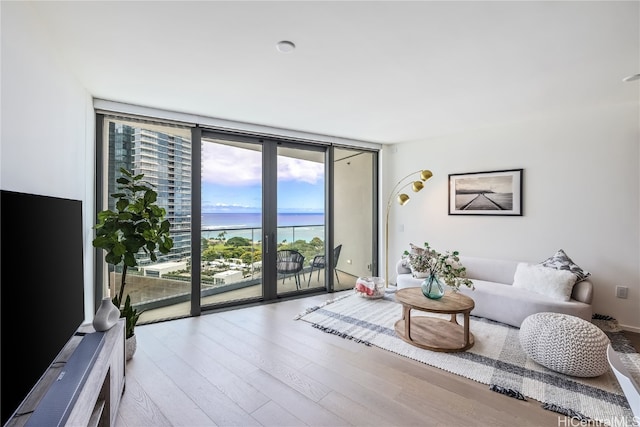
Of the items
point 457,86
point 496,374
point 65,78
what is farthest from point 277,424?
point 457,86

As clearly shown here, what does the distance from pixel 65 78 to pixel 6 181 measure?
4.24 feet

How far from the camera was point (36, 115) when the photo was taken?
1691 mm

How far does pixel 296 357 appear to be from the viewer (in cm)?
261

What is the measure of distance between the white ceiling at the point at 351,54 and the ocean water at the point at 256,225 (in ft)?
4.46

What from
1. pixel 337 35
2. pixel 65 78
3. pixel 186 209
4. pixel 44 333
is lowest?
pixel 44 333

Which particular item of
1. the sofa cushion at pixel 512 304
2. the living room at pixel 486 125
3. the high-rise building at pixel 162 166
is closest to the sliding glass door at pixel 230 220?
the high-rise building at pixel 162 166

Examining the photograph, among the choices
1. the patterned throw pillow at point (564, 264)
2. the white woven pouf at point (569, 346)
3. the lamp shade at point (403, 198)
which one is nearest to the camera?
the white woven pouf at point (569, 346)

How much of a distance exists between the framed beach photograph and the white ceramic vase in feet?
14.3

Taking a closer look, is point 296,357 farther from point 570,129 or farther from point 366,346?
point 570,129

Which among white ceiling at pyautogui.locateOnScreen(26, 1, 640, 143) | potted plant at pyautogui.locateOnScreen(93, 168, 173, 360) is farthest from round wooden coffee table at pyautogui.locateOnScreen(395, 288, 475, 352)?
potted plant at pyautogui.locateOnScreen(93, 168, 173, 360)

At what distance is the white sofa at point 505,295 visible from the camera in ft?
9.81

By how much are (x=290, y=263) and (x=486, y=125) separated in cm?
344

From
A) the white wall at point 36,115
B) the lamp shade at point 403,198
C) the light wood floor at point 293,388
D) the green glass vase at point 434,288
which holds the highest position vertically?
the white wall at point 36,115

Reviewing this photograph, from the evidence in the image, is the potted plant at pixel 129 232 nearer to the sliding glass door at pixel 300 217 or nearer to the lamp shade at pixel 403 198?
the sliding glass door at pixel 300 217
